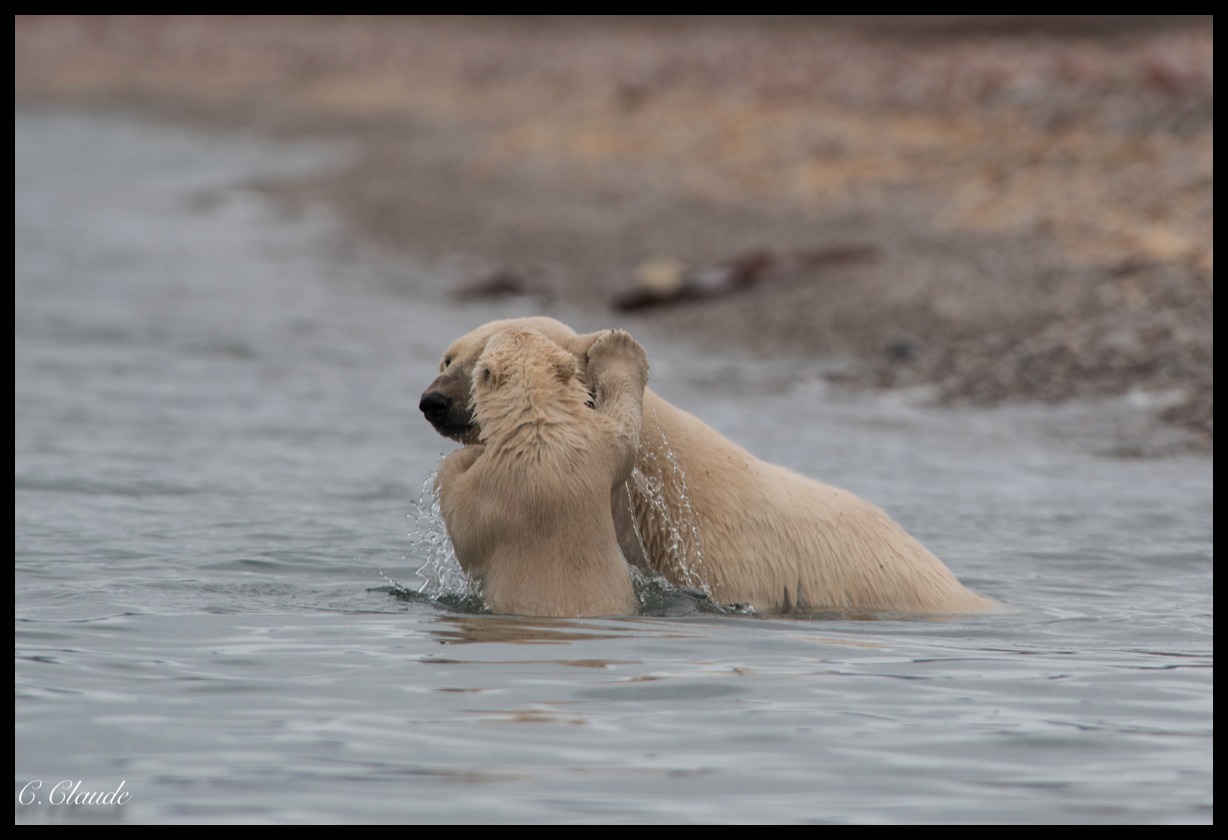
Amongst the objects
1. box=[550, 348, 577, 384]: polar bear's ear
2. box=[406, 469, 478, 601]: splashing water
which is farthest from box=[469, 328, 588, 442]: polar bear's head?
box=[406, 469, 478, 601]: splashing water

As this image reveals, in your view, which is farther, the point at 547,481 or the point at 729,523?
the point at 729,523

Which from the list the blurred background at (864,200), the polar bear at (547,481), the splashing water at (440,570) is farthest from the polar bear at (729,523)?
the blurred background at (864,200)

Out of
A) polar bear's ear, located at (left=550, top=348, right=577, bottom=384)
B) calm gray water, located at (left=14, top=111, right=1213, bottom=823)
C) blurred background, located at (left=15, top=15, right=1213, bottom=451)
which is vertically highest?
blurred background, located at (left=15, top=15, right=1213, bottom=451)

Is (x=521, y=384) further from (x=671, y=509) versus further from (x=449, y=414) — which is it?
(x=671, y=509)

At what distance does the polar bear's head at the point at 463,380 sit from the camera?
6.36m

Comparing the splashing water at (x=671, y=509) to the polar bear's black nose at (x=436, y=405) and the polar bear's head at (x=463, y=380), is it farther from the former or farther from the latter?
the polar bear's black nose at (x=436, y=405)

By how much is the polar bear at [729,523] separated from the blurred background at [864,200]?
611 centimetres

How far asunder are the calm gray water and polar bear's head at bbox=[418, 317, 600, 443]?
68 centimetres

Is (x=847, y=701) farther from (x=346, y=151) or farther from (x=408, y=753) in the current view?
(x=346, y=151)

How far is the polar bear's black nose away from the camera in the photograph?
6316mm

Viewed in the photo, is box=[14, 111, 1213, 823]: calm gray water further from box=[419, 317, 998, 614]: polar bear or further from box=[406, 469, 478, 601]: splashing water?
box=[419, 317, 998, 614]: polar bear

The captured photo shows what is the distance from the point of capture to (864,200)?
22.8 meters

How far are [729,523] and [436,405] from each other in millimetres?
1141

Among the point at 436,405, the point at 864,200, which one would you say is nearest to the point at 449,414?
the point at 436,405
